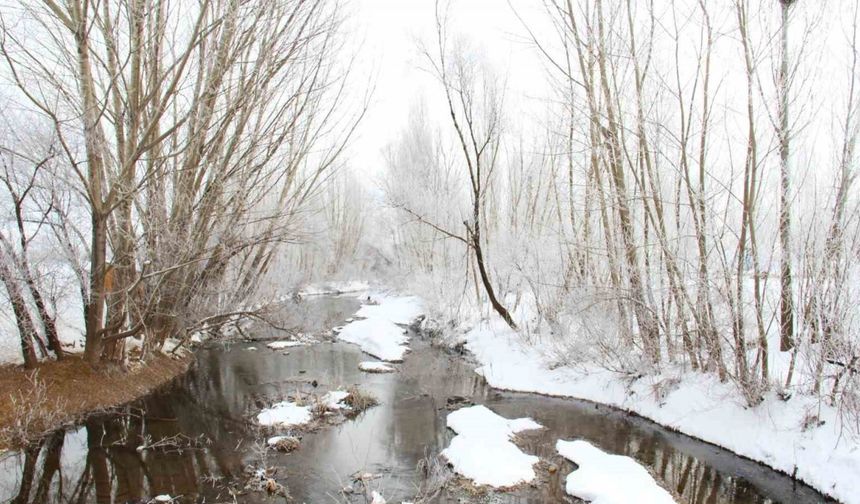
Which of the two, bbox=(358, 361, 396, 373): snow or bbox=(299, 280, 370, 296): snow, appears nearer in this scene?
bbox=(358, 361, 396, 373): snow

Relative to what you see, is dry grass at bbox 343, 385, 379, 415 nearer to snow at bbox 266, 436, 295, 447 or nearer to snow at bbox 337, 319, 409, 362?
snow at bbox 266, 436, 295, 447

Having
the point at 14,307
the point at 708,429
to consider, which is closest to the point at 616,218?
the point at 708,429

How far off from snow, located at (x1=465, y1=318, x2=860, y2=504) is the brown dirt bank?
658cm

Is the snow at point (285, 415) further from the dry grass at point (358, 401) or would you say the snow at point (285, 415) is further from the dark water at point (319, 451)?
the dry grass at point (358, 401)

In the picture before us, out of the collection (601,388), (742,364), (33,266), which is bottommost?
(601,388)

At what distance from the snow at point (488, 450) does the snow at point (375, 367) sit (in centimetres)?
330

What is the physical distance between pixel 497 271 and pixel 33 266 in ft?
34.1

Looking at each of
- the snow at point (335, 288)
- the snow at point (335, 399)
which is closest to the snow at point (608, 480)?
the snow at point (335, 399)

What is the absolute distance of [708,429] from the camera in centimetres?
689

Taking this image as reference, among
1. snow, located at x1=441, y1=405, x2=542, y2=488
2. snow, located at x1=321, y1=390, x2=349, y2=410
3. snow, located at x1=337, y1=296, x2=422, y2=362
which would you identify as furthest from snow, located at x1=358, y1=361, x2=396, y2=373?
snow, located at x1=441, y1=405, x2=542, y2=488

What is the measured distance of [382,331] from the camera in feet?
50.5

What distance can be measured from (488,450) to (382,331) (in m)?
9.33

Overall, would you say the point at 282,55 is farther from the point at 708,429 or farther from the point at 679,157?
the point at 708,429

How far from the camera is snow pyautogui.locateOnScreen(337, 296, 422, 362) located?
13055mm
